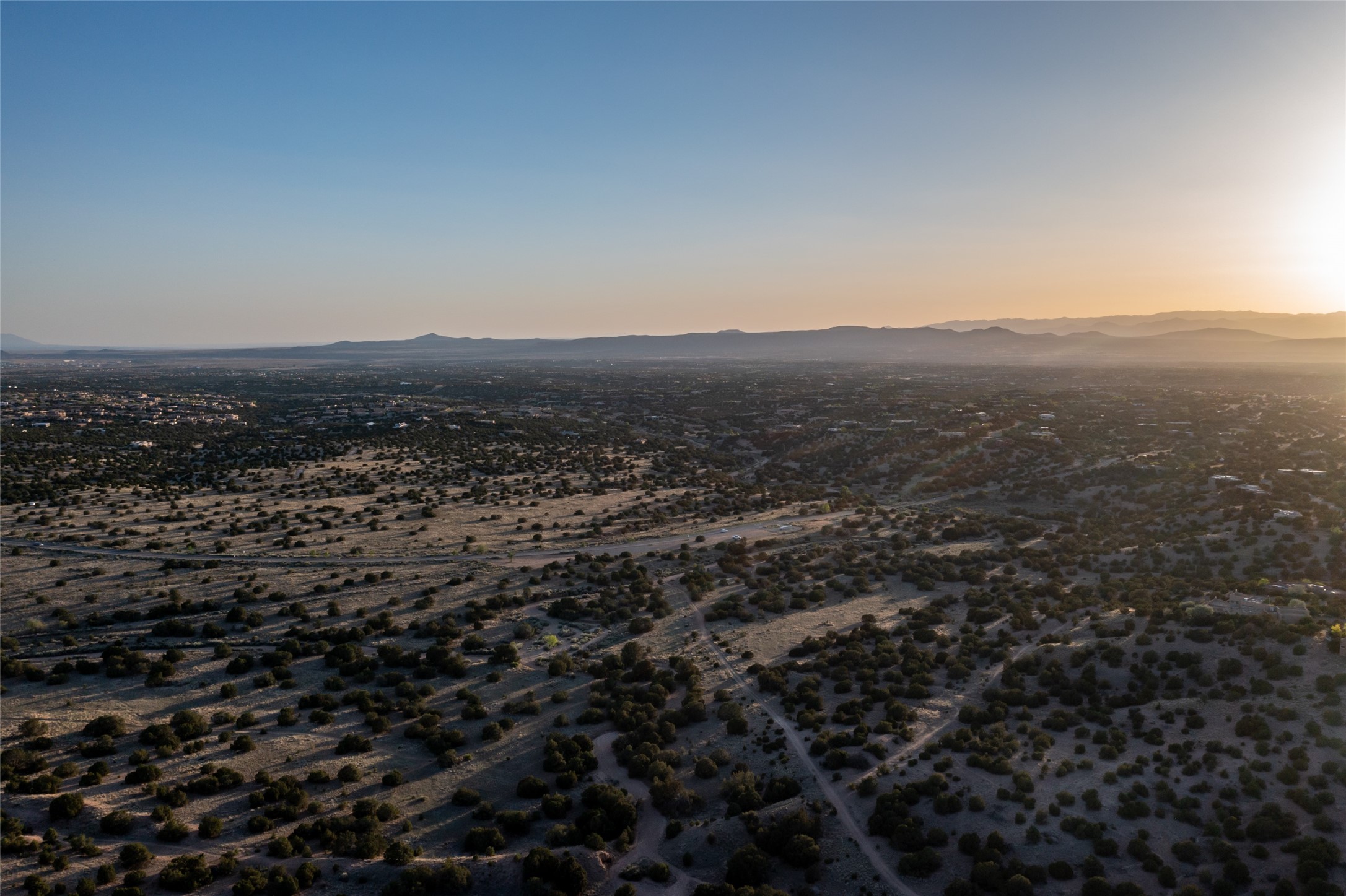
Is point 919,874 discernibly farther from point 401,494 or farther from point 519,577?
point 401,494

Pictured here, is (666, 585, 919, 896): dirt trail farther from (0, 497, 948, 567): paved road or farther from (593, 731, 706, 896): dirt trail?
(0, 497, 948, 567): paved road

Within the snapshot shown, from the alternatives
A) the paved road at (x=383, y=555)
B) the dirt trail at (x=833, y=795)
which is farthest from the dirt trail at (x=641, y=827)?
the paved road at (x=383, y=555)

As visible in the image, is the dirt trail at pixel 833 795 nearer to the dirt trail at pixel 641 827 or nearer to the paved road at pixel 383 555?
the dirt trail at pixel 641 827

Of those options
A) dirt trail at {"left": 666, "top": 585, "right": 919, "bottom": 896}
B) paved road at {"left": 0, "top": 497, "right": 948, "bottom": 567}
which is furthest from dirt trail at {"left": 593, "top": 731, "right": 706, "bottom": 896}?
paved road at {"left": 0, "top": 497, "right": 948, "bottom": 567}

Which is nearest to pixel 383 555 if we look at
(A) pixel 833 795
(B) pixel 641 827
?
(B) pixel 641 827

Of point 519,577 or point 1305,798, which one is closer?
point 1305,798

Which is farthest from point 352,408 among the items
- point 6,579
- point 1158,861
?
point 1158,861

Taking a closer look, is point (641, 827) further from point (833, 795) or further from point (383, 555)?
point (383, 555)
